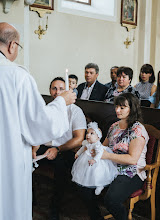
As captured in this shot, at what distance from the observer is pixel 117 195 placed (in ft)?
9.38

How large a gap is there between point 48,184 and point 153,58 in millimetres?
6420

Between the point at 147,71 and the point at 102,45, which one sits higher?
the point at 102,45

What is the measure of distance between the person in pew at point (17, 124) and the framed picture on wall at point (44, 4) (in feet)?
18.9

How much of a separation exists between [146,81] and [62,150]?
11.2 ft

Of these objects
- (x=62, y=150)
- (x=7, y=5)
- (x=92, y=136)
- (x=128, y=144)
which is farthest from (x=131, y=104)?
(x=7, y=5)

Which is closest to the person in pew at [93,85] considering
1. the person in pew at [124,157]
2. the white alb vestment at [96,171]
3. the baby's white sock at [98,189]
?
the person in pew at [124,157]

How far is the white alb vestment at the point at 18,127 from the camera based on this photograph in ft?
6.98

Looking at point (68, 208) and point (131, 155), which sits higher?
point (131, 155)

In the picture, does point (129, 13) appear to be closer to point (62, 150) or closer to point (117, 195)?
point (62, 150)

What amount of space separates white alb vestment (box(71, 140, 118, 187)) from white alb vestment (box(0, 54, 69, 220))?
832 millimetres

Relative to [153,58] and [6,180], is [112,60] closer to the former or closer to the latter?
[153,58]

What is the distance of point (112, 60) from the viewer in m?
9.31

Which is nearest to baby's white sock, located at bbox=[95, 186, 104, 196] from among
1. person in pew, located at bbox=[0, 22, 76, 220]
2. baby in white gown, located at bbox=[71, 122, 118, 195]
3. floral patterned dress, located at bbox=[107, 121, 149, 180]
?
baby in white gown, located at bbox=[71, 122, 118, 195]

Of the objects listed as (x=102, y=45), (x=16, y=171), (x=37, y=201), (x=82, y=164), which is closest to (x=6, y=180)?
(x=16, y=171)
